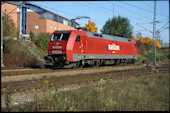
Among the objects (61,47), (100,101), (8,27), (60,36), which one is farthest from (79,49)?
(100,101)

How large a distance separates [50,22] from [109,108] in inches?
1406

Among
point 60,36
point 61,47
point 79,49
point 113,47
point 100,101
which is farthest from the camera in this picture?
point 113,47

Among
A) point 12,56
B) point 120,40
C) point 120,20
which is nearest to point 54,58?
point 12,56

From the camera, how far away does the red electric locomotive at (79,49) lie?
52.3ft

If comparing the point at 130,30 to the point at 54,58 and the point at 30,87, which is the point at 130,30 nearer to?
the point at 54,58

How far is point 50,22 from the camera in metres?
39.9

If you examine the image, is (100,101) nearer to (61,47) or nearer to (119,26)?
(61,47)

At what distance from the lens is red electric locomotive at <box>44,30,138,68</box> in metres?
15.9

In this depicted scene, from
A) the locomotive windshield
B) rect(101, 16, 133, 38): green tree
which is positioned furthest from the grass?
rect(101, 16, 133, 38): green tree

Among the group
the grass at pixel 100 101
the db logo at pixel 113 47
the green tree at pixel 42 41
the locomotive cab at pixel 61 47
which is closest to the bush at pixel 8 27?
the locomotive cab at pixel 61 47

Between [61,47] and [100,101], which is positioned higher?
[61,47]

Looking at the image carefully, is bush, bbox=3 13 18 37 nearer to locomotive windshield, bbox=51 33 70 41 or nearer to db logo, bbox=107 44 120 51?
locomotive windshield, bbox=51 33 70 41

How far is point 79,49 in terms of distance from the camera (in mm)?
16672

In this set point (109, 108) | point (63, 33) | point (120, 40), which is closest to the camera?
point (109, 108)
